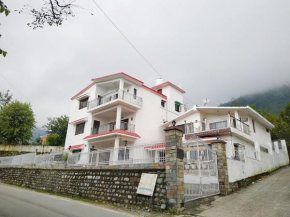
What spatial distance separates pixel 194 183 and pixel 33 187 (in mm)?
12095

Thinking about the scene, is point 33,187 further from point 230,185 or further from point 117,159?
point 230,185

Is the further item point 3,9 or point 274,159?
point 274,159

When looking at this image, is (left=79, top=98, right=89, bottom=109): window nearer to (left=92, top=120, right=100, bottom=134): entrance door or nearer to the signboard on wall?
(left=92, top=120, right=100, bottom=134): entrance door

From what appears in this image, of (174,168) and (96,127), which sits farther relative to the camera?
(96,127)

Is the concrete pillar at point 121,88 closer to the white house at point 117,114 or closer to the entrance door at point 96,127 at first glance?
the white house at point 117,114

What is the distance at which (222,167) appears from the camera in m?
9.86

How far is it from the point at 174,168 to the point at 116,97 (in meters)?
14.1

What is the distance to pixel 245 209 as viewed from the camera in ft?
22.9

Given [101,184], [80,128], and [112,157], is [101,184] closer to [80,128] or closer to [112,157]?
[112,157]

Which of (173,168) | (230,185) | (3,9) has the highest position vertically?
(3,9)

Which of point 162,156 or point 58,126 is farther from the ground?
point 58,126

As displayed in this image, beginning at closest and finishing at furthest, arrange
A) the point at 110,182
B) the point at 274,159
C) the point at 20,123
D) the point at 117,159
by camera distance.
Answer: the point at 110,182 < the point at 117,159 < the point at 274,159 < the point at 20,123

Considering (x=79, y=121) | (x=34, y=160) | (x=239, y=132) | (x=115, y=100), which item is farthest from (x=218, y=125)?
(x=34, y=160)

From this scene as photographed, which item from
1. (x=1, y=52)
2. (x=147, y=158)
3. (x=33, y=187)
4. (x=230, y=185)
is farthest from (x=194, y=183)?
(x=33, y=187)
